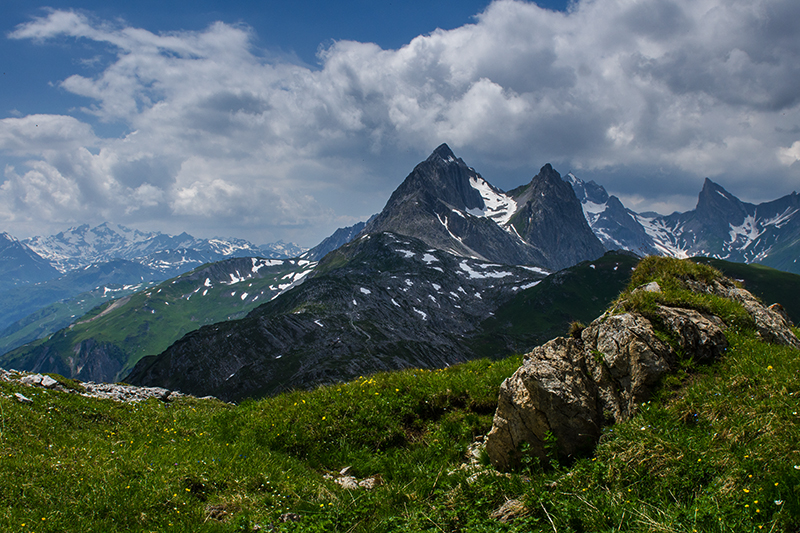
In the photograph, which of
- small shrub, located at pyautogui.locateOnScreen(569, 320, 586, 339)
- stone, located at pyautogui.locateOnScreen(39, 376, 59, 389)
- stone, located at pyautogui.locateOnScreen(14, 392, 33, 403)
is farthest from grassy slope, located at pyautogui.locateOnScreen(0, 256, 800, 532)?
stone, located at pyautogui.locateOnScreen(39, 376, 59, 389)

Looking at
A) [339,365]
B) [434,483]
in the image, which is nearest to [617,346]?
[434,483]

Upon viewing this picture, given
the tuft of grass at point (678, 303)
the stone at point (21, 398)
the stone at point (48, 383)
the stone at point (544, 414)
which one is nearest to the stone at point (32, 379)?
the stone at point (48, 383)

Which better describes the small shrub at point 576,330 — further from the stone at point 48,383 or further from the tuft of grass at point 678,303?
the stone at point 48,383

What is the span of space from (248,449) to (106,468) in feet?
9.43

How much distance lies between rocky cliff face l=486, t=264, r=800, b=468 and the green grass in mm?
467

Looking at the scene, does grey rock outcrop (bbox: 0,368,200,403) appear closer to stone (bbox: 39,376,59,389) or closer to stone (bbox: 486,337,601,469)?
stone (bbox: 39,376,59,389)

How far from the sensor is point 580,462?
7.24 meters

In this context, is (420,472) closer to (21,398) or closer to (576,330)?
(576,330)

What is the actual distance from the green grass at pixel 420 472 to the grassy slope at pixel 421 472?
0.09ft

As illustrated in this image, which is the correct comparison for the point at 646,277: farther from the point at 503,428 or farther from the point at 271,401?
the point at 271,401

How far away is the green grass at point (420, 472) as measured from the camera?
5547 millimetres

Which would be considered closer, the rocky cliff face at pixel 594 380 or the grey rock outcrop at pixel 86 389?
the rocky cliff face at pixel 594 380

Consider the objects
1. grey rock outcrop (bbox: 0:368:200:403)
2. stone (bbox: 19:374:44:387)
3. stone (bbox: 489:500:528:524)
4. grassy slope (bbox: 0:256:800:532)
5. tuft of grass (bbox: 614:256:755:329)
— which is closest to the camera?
grassy slope (bbox: 0:256:800:532)

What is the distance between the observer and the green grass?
5.55m
